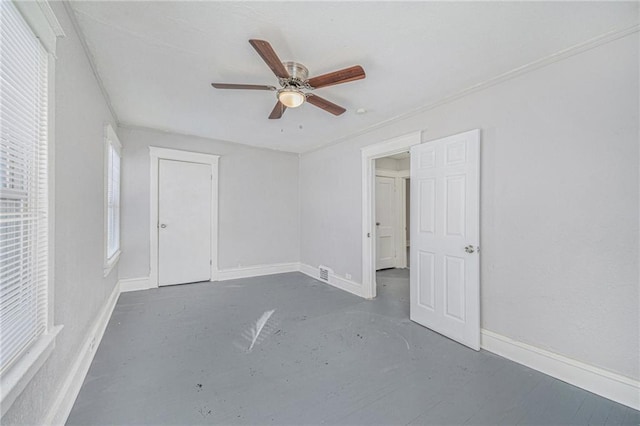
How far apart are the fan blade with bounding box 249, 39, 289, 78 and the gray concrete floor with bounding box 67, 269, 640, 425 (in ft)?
7.42

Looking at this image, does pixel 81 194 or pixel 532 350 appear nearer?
pixel 81 194

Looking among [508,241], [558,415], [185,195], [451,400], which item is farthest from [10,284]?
[185,195]

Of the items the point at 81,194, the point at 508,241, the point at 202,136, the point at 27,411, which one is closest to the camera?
the point at 27,411

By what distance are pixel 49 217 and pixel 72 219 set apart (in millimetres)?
500

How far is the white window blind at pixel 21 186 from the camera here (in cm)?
99

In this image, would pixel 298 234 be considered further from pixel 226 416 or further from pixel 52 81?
pixel 52 81

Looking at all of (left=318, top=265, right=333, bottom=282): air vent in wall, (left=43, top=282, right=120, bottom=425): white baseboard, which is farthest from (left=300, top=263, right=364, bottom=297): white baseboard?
(left=43, top=282, right=120, bottom=425): white baseboard

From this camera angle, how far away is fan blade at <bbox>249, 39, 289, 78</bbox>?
1.60 m

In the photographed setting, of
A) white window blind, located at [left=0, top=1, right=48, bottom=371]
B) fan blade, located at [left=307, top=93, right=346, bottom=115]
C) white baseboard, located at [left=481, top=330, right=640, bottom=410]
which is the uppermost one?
fan blade, located at [left=307, top=93, right=346, bottom=115]

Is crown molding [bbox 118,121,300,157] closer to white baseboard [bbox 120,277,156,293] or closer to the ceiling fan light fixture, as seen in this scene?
white baseboard [bbox 120,277,156,293]

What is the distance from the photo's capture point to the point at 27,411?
115 cm

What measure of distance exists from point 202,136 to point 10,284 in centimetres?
375

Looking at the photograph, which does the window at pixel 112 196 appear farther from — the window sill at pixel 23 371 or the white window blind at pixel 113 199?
the window sill at pixel 23 371

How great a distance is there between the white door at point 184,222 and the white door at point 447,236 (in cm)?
338
